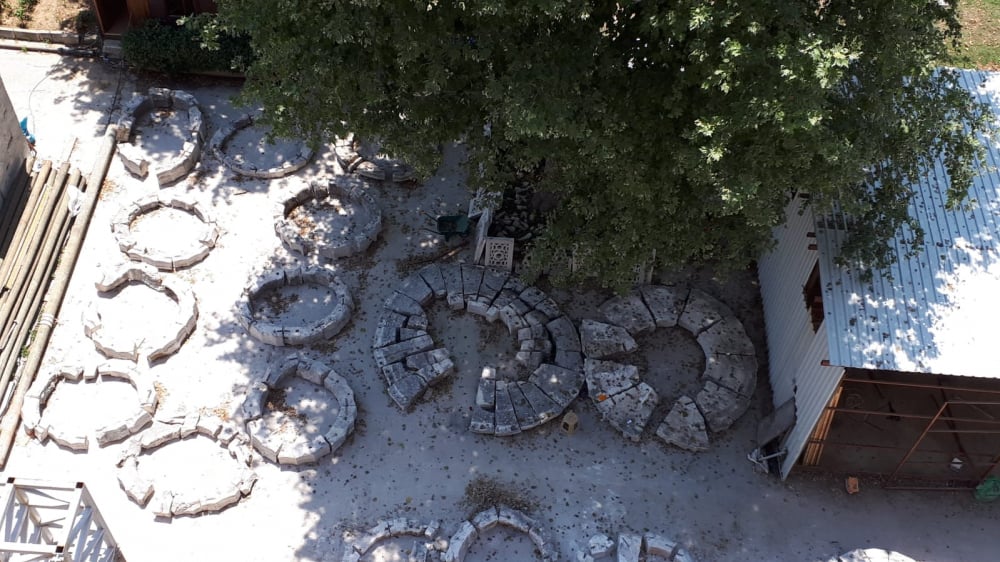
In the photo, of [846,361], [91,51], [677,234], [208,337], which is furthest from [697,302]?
[91,51]

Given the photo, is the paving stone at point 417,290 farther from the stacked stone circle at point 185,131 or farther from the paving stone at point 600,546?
the stacked stone circle at point 185,131

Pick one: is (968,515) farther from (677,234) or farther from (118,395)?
(118,395)

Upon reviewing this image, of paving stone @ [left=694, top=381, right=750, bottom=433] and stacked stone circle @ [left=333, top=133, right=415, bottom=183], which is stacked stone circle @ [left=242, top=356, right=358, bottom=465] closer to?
stacked stone circle @ [left=333, top=133, right=415, bottom=183]

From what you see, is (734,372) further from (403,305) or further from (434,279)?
(403,305)

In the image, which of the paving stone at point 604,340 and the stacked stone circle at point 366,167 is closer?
the paving stone at point 604,340

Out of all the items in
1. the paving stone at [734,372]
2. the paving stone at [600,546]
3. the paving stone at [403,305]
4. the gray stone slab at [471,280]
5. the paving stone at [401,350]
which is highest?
the gray stone slab at [471,280]

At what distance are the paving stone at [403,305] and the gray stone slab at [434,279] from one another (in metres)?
0.51

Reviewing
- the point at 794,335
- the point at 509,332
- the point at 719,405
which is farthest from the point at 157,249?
the point at 794,335

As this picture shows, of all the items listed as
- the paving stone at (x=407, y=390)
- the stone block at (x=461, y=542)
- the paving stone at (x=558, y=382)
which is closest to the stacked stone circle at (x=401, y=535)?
the stone block at (x=461, y=542)

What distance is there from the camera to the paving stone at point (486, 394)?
1490 cm

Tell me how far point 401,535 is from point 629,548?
3814mm

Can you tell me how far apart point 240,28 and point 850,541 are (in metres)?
13.1

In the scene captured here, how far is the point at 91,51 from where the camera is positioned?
21.4m

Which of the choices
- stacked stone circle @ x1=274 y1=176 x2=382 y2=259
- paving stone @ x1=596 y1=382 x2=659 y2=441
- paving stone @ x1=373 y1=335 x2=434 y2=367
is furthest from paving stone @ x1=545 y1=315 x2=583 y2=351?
stacked stone circle @ x1=274 y1=176 x2=382 y2=259
